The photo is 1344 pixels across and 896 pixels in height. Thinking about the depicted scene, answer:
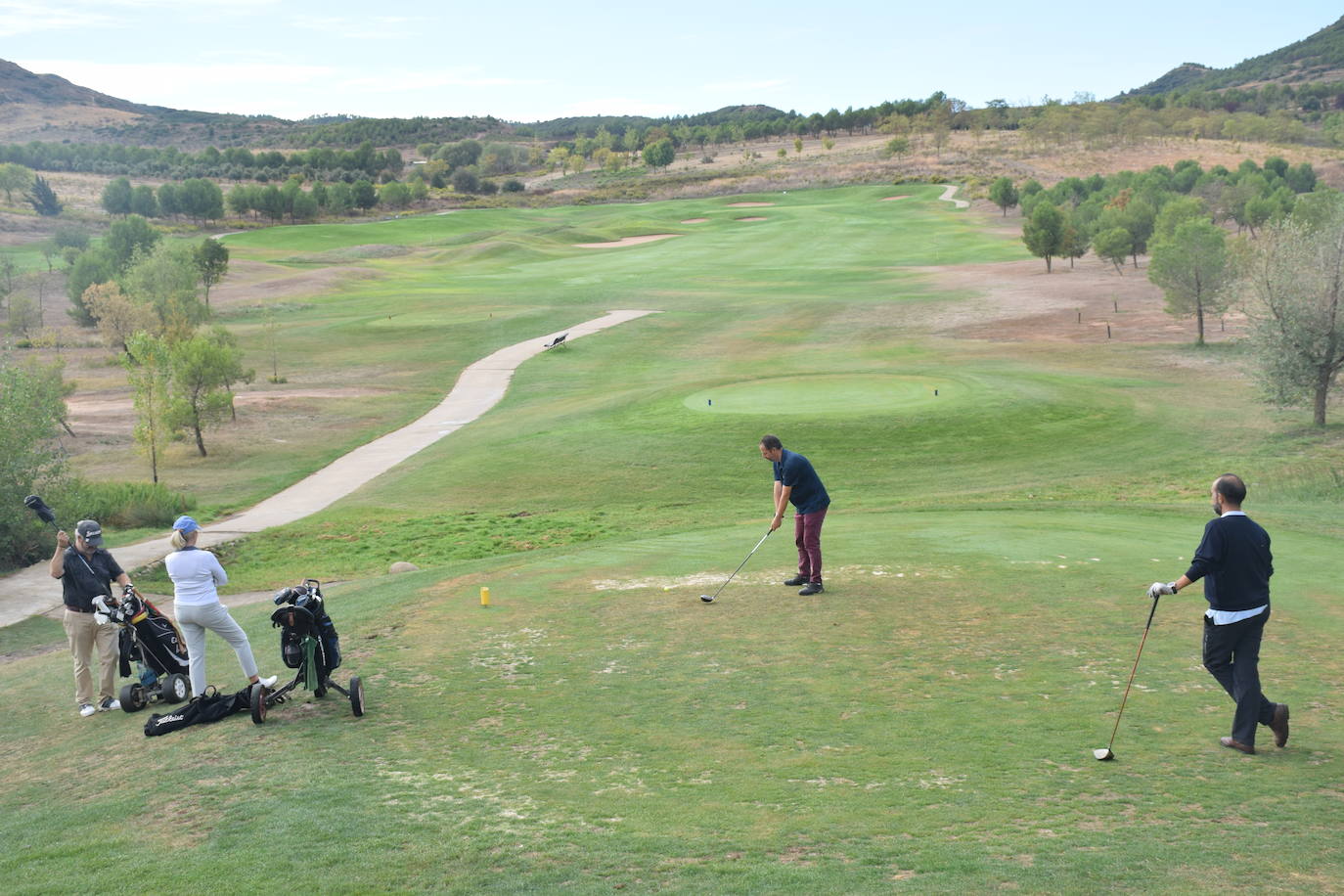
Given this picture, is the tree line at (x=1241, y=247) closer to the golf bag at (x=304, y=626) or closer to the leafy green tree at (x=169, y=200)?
the golf bag at (x=304, y=626)

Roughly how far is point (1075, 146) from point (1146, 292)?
118680 mm

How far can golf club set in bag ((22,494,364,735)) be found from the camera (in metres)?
11.8

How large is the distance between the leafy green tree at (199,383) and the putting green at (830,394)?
65.8 ft

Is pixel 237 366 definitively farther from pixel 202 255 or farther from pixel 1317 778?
pixel 1317 778

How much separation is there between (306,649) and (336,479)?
26871mm

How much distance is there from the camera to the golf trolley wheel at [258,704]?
11602mm

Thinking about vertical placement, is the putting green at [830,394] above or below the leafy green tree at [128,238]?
below

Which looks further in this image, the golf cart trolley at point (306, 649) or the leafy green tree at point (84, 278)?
the leafy green tree at point (84, 278)

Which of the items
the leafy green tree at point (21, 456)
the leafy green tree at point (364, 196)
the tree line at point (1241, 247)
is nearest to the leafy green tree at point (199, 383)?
the leafy green tree at point (21, 456)

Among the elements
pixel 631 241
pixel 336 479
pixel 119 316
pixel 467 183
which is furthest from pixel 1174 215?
pixel 467 183

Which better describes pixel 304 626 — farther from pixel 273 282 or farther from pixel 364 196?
pixel 364 196

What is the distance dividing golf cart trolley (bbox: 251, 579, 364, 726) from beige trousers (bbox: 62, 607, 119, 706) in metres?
2.76

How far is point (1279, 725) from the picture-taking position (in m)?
9.98

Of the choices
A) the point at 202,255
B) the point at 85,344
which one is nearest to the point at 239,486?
the point at 85,344
